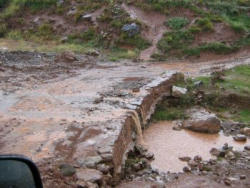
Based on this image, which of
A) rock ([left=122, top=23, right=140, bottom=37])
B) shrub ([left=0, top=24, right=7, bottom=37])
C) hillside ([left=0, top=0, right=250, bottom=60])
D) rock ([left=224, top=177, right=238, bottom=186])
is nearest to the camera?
rock ([left=224, top=177, right=238, bottom=186])

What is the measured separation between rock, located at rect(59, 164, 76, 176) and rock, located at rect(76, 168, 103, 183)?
0.33 feet

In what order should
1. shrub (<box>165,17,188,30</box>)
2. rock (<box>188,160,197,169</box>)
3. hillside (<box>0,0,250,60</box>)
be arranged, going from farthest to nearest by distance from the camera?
1. shrub (<box>165,17,188,30</box>)
2. hillside (<box>0,0,250,60</box>)
3. rock (<box>188,160,197,169</box>)

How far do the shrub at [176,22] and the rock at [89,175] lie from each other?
52.3ft

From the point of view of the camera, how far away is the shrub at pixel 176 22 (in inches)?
863

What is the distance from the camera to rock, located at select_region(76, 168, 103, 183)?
22.1 feet

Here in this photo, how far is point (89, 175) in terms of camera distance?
6848 mm

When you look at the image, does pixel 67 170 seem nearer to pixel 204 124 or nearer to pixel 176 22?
pixel 204 124

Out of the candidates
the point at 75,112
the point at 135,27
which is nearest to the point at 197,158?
the point at 75,112

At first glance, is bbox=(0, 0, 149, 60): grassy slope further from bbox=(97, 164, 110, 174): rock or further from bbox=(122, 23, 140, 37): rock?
bbox=(97, 164, 110, 174): rock

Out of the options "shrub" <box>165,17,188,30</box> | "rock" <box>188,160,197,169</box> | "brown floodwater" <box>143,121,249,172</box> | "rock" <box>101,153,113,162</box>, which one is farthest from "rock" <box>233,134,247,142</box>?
"shrub" <box>165,17,188,30</box>

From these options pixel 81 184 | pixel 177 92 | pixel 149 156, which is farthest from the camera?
pixel 177 92

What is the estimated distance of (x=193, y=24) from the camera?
21.9 metres

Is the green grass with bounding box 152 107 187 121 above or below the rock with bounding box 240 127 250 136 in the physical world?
above

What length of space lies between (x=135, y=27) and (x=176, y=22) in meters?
2.32
